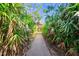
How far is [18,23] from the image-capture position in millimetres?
1532

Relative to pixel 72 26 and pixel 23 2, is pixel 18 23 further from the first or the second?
pixel 72 26

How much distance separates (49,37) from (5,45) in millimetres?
455

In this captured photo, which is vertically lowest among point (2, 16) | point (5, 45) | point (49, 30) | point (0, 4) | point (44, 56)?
point (44, 56)

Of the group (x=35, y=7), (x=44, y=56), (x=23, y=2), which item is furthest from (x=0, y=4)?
(x=44, y=56)

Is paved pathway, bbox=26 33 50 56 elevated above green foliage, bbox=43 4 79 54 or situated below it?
below

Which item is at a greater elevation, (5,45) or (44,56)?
(5,45)

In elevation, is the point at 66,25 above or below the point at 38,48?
above

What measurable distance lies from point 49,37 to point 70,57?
0.29 metres

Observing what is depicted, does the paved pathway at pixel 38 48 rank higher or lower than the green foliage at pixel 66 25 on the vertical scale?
lower

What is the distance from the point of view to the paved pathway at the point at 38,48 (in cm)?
153

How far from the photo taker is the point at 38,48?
5.05 ft

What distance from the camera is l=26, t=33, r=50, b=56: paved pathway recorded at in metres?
1.53

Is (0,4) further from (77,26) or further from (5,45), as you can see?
(77,26)

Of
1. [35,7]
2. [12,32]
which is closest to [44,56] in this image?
[12,32]
